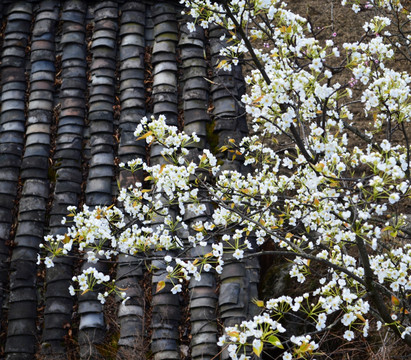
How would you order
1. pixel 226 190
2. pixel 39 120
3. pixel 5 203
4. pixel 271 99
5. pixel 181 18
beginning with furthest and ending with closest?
pixel 181 18
pixel 39 120
pixel 5 203
pixel 226 190
pixel 271 99

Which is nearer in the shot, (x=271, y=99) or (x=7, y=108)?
(x=271, y=99)

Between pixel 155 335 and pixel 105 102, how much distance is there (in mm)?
1863

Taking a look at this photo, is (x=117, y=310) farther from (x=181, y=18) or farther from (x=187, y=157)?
(x=181, y=18)

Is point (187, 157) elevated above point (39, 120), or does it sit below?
below

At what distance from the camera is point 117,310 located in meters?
3.97

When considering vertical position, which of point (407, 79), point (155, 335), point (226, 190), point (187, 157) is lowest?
point (155, 335)

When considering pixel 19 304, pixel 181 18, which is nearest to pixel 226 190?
pixel 19 304

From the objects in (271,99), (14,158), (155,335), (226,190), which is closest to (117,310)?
(155,335)

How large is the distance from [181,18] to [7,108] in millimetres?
1595

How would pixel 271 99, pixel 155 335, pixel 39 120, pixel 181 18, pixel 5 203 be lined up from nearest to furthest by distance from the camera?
pixel 271 99
pixel 155 335
pixel 5 203
pixel 39 120
pixel 181 18

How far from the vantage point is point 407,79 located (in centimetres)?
326

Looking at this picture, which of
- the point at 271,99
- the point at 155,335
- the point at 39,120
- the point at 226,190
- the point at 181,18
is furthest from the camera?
the point at 181,18

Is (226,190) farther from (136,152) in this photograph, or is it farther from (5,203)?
(5,203)

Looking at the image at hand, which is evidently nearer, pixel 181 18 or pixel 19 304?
pixel 19 304
